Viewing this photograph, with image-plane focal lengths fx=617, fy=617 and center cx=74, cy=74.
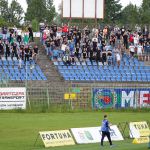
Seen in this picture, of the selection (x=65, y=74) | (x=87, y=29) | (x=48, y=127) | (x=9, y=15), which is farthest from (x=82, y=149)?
(x=9, y=15)

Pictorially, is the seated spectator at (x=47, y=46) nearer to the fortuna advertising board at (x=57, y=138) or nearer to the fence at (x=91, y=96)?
the fence at (x=91, y=96)

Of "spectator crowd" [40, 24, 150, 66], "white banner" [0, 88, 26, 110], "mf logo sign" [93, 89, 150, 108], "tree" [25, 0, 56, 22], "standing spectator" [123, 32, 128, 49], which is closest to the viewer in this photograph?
"white banner" [0, 88, 26, 110]

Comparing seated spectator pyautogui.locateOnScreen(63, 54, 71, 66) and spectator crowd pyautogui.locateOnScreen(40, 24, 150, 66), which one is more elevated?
spectator crowd pyautogui.locateOnScreen(40, 24, 150, 66)

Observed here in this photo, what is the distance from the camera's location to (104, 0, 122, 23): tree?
411 feet

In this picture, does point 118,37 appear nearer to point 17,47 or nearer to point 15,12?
point 17,47

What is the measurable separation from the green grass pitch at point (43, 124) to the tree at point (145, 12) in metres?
77.4

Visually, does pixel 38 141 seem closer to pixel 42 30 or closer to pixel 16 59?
pixel 16 59

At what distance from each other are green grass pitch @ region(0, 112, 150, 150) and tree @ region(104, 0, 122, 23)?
79.0 m

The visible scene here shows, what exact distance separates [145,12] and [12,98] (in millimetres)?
85504

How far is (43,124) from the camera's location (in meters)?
38.2

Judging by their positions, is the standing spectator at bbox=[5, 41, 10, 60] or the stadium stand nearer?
the standing spectator at bbox=[5, 41, 10, 60]

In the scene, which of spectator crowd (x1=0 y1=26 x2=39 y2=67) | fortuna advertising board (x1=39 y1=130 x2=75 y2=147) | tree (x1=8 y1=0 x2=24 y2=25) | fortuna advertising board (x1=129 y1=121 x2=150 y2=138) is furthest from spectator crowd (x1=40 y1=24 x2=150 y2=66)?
tree (x1=8 y1=0 x2=24 y2=25)

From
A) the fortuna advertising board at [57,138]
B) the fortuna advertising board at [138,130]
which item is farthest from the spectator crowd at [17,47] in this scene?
the fortuna advertising board at [57,138]

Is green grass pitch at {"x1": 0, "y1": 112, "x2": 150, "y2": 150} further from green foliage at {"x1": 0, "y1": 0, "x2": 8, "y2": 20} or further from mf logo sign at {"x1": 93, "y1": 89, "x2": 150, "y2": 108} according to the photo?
green foliage at {"x1": 0, "y1": 0, "x2": 8, "y2": 20}
